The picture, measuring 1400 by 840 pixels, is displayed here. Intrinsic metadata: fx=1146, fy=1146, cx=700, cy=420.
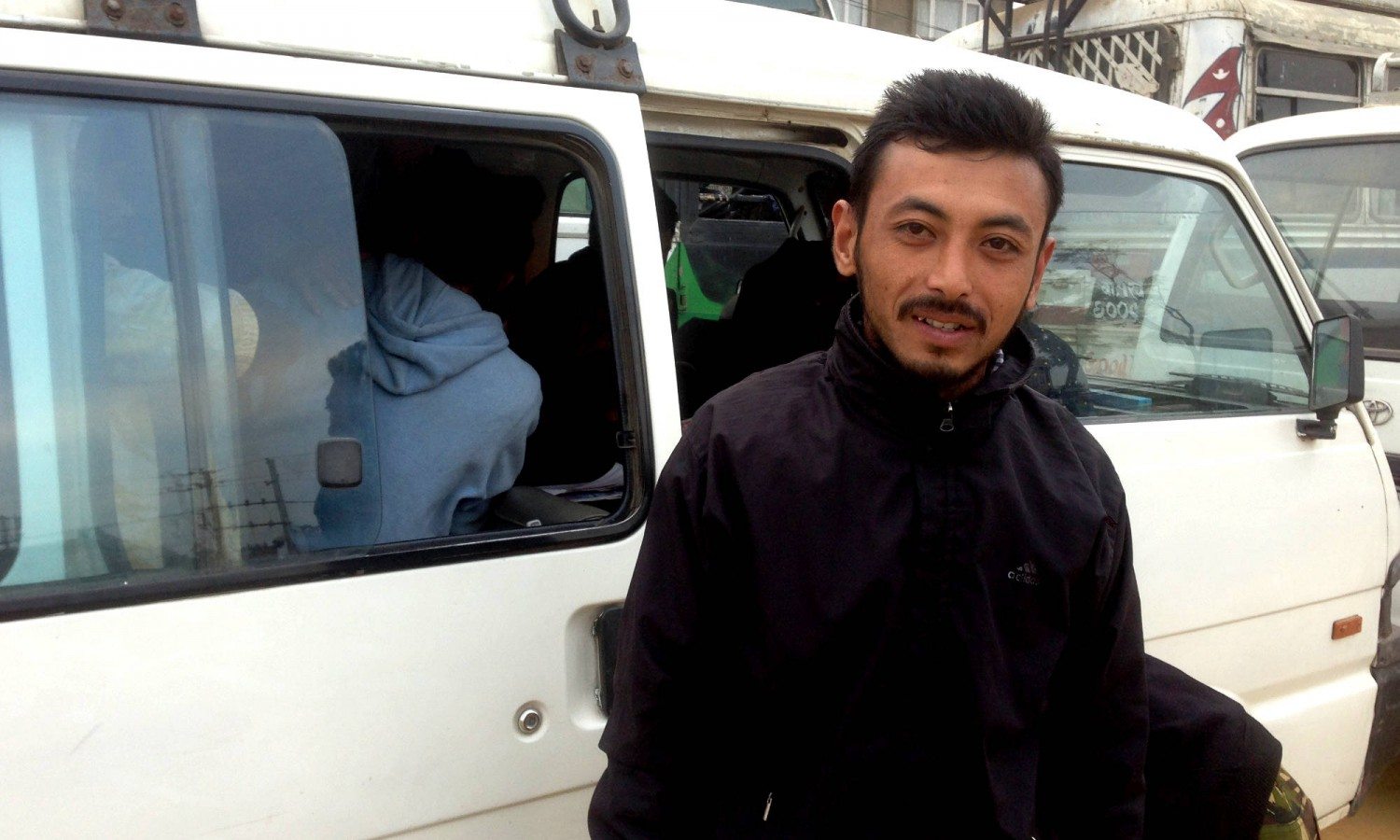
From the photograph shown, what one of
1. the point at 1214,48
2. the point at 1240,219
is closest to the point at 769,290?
the point at 1240,219

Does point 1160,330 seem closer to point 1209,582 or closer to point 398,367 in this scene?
point 1209,582

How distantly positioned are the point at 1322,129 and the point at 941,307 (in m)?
4.21

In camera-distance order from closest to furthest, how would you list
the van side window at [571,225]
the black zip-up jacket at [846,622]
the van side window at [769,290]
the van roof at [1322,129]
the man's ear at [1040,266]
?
the black zip-up jacket at [846,622] < the man's ear at [1040,266] < the van side window at [769,290] < the van side window at [571,225] < the van roof at [1322,129]

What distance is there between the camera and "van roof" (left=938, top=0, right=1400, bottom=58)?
5.49 meters

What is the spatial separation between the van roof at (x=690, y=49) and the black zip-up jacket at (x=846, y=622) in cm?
65

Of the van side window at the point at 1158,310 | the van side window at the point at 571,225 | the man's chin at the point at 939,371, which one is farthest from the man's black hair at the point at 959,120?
the van side window at the point at 571,225

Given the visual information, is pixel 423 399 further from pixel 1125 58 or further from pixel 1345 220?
pixel 1125 58

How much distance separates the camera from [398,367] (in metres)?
1.75

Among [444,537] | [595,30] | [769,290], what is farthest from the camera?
[769,290]

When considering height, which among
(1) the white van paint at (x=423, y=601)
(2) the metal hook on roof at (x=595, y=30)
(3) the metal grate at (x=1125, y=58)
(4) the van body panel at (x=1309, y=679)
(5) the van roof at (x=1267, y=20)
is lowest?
(4) the van body panel at (x=1309, y=679)

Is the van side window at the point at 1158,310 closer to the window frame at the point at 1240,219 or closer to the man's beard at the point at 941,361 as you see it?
the window frame at the point at 1240,219

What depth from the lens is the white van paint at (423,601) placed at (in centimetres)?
131

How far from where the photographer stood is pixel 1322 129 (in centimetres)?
469

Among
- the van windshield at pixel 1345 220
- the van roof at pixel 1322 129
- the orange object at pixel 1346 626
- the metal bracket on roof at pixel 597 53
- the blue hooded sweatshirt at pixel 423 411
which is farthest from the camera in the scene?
the van roof at pixel 1322 129
